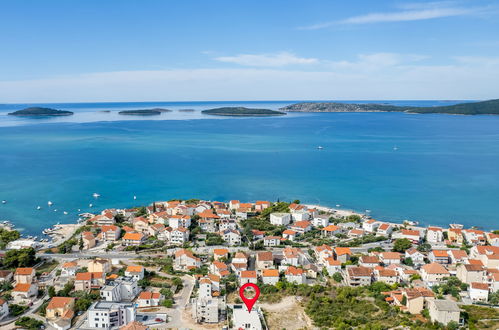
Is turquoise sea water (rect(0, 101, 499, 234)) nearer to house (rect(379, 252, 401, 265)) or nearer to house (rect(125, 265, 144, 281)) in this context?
house (rect(379, 252, 401, 265))

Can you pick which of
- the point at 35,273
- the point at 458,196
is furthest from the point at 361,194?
the point at 35,273

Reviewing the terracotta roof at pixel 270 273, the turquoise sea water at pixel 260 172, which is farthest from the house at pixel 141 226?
the terracotta roof at pixel 270 273

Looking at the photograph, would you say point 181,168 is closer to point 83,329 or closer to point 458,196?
point 458,196

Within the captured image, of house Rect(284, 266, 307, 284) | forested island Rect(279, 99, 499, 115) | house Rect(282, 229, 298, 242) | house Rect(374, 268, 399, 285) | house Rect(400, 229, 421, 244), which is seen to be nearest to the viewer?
house Rect(284, 266, 307, 284)

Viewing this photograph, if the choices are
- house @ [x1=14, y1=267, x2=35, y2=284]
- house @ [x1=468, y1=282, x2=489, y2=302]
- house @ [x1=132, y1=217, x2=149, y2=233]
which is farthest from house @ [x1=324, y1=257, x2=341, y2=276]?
house @ [x1=14, y1=267, x2=35, y2=284]

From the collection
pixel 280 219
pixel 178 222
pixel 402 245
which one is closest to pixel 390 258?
pixel 402 245
